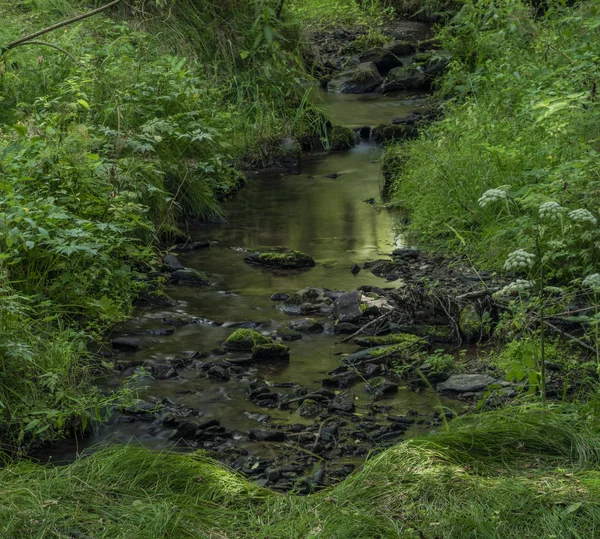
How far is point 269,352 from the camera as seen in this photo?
5801 millimetres

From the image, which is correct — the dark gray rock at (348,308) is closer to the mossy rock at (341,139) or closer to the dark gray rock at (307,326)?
the dark gray rock at (307,326)

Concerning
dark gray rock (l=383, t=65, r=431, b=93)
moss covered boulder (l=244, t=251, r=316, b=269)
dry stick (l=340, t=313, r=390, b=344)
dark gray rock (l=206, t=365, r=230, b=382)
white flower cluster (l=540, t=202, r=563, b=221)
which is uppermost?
white flower cluster (l=540, t=202, r=563, b=221)

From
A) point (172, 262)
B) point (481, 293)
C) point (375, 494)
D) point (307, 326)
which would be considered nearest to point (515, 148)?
point (481, 293)

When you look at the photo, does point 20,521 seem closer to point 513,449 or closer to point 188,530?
point 188,530

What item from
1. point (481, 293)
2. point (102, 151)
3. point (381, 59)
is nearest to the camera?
point (481, 293)

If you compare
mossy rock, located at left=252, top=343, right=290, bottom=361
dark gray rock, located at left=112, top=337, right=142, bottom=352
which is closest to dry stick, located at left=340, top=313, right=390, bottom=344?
mossy rock, located at left=252, top=343, right=290, bottom=361

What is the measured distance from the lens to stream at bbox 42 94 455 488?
4871 millimetres

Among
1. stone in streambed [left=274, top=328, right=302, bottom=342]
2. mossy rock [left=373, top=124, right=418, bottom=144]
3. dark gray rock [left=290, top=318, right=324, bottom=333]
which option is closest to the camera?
stone in streambed [left=274, top=328, right=302, bottom=342]

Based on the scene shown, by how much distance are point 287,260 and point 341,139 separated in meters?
4.74

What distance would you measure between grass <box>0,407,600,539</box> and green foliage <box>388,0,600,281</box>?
158 centimetres

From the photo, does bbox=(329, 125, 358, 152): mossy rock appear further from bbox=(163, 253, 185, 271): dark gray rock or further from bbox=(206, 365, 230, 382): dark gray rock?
bbox=(206, 365, 230, 382): dark gray rock

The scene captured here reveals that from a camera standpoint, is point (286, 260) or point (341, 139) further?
point (341, 139)

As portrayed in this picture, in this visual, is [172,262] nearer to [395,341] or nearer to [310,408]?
[395,341]

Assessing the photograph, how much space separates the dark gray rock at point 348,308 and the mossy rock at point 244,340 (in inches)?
27.4
